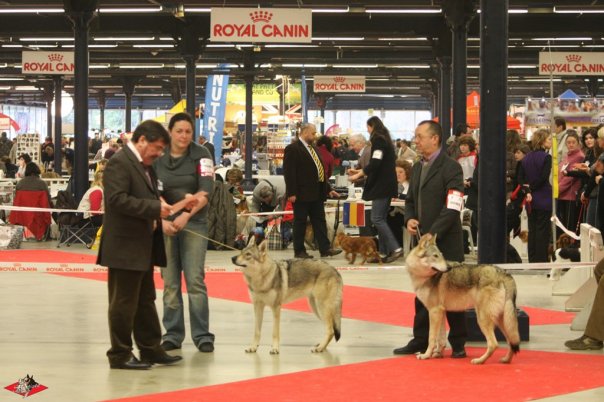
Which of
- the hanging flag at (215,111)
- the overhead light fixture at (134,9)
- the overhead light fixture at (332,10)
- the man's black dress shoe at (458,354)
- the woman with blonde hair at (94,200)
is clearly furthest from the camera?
the hanging flag at (215,111)

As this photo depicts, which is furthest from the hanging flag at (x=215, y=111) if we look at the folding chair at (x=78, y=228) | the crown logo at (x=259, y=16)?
the folding chair at (x=78, y=228)

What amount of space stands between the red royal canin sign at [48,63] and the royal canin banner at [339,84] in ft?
38.6

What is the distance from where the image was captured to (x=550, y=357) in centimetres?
682

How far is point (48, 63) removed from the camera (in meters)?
24.0

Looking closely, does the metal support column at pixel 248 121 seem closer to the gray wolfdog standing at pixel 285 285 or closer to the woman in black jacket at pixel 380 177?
the woman in black jacket at pixel 380 177

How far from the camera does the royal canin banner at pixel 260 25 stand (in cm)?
1639

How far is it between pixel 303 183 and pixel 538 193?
2.88 m

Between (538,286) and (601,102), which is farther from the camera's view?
(601,102)

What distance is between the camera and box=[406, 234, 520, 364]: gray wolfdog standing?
643 cm

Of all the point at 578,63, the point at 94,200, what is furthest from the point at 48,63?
the point at 578,63

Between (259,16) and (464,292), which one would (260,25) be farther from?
(464,292)

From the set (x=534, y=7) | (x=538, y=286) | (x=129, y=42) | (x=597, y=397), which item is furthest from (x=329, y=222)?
(x=129, y=42)

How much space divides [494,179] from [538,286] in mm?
3527

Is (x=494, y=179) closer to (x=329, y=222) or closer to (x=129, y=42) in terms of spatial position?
(x=329, y=222)
